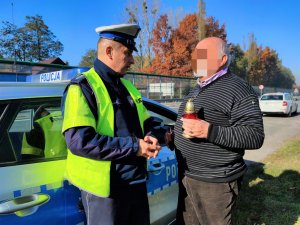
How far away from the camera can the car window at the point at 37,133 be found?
6.69ft

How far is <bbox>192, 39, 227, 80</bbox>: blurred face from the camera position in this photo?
7.11 ft

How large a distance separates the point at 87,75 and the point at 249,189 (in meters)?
3.45

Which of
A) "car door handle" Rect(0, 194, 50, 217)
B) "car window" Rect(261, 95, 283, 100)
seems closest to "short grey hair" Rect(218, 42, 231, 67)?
"car door handle" Rect(0, 194, 50, 217)

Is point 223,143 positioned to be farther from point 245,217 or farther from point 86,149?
point 245,217

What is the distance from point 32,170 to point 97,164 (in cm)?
44

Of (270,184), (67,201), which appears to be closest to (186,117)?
(67,201)

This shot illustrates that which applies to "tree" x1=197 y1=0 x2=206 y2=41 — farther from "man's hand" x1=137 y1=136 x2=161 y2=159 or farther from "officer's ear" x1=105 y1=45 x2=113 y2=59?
"man's hand" x1=137 y1=136 x2=161 y2=159

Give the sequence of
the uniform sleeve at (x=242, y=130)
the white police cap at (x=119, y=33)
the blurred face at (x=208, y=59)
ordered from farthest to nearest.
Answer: the blurred face at (x=208, y=59)
the uniform sleeve at (x=242, y=130)
the white police cap at (x=119, y=33)

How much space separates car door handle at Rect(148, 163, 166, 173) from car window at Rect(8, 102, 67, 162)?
74cm

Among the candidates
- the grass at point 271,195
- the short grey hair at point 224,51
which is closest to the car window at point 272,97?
the grass at point 271,195

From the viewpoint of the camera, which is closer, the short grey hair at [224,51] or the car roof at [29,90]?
the car roof at [29,90]

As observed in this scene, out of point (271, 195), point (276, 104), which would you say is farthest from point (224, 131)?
point (276, 104)

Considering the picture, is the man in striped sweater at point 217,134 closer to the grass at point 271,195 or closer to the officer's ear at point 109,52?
the officer's ear at point 109,52

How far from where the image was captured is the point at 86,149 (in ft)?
5.53
